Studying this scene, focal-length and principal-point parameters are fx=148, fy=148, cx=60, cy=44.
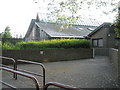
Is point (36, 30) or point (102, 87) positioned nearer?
point (102, 87)

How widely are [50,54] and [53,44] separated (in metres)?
1.28

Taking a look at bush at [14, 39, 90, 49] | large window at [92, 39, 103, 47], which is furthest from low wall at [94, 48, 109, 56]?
bush at [14, 39, 90, 49]

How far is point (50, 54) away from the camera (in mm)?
12219

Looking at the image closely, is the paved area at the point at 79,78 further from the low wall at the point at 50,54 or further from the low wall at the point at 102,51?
the low wall at the point at 102,51

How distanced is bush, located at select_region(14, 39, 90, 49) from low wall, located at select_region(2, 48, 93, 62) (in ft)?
1.82

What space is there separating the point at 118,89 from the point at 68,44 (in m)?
9.25

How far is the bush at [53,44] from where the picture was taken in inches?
482

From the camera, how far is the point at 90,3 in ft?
19.4

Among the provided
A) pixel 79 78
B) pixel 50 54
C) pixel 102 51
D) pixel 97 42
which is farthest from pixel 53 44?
pixel 97 42

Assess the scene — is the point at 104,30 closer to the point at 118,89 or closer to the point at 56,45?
the point at 56,45

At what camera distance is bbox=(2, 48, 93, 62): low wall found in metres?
10.6

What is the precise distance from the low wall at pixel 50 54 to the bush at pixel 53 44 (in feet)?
1.82

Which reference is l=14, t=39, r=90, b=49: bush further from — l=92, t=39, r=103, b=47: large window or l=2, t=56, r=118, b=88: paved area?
l=92, t=39, r=103, b=47: large window

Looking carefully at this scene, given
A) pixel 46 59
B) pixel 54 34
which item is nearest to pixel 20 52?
pixel 46 59
